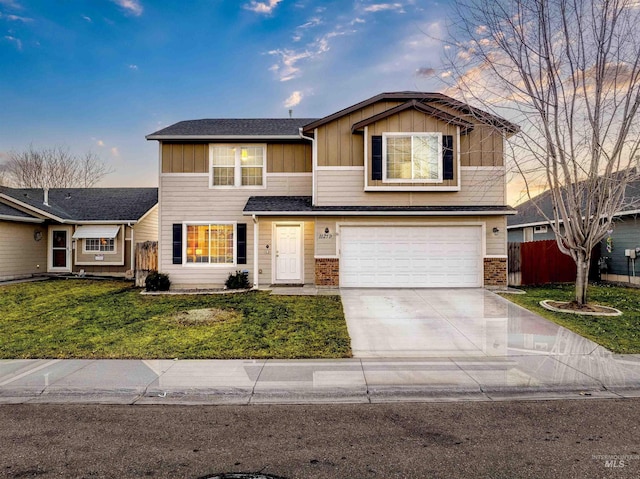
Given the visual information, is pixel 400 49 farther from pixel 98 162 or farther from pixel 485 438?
pixel 98 162

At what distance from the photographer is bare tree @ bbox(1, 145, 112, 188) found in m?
33.2

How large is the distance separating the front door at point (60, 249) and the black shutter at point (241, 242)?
11.2 m

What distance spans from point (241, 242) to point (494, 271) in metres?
9.44

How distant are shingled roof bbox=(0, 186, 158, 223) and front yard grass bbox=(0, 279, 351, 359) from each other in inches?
275

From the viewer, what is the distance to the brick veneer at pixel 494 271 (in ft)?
42.7

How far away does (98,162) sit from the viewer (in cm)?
3400

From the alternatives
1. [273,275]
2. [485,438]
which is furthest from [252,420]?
[273,275]

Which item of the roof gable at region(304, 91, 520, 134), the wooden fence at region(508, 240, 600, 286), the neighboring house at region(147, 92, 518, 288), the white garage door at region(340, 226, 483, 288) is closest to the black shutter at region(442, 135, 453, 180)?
the neighboring house at region(147, 92, 518, 288)

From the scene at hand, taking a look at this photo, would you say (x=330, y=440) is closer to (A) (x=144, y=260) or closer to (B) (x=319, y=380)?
(B) (x=319, y=380)

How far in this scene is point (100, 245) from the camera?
19234mm

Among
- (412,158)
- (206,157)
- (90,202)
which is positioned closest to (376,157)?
(412,158)

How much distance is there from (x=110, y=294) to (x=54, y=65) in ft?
42.9

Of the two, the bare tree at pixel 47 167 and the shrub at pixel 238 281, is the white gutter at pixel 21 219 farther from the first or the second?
the bare tree at pixel 47 167

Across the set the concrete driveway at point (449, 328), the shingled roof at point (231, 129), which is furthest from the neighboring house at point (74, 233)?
the concrete driveway at point (449, 328)
